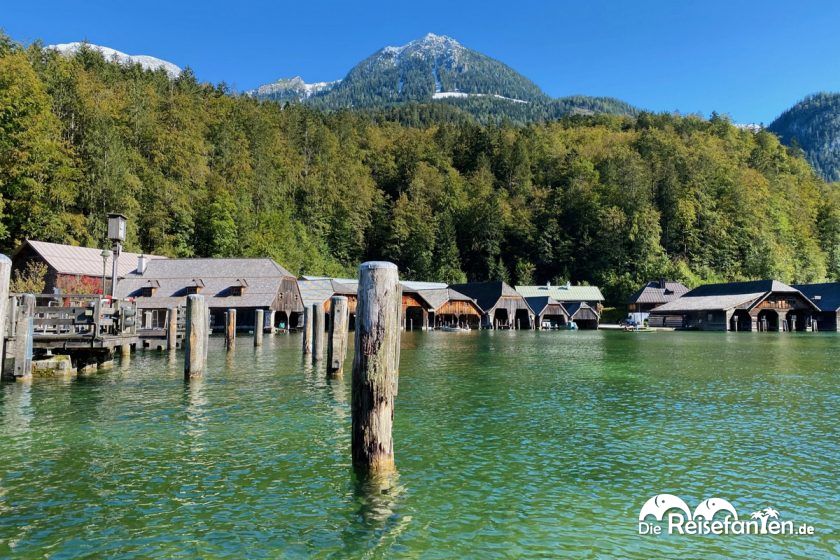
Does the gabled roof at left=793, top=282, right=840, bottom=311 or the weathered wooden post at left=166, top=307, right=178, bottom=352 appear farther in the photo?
the gabled roof at left=793, top=282, right=840, bottom=311

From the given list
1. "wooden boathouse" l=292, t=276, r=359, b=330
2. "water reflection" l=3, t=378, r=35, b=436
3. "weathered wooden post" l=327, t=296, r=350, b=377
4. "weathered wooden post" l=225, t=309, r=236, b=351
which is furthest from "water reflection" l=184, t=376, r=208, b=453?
"wooden boathouse" l=292, t=276, r=359, b=330

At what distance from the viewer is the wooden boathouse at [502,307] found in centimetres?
8575

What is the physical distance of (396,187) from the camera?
12950 centimetres

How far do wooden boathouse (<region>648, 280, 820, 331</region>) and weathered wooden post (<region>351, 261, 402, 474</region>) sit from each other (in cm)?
8121

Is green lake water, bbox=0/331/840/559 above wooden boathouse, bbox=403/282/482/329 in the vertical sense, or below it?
below

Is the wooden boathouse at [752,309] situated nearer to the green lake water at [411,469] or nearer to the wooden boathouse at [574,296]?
the wooden boathouse at [574,296]

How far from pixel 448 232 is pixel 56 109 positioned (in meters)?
67.2

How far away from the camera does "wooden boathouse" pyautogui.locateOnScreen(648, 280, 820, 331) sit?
7975 centimetres

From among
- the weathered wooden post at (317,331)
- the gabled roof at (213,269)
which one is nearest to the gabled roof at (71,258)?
the gabled roof at (213,269)

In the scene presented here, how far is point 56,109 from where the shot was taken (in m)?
67.2

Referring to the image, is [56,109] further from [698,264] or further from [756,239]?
[756,239]

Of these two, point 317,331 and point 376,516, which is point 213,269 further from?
point 376,516

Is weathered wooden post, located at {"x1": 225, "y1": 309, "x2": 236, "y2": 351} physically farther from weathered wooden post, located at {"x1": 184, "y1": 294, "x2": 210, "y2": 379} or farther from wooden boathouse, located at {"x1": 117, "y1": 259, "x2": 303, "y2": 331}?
wooden boathouse, located at {"x1": 117, "y1": 259, "x2": 303, "y2": 331}

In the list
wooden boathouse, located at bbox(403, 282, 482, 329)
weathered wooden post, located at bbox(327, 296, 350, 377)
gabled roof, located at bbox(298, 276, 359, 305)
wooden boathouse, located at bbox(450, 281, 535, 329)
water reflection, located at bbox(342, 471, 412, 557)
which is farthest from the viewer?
wooden boathouse, located at bbox(450, 281, 535, 329)
